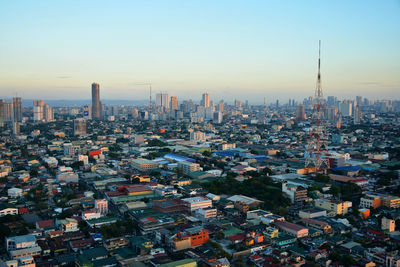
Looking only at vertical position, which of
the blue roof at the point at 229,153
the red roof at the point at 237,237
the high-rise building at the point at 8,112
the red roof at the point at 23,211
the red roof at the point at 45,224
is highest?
the high-rise building at the point at 8,112

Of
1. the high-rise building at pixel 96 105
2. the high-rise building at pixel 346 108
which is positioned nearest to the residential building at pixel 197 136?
the high-rise building at pixel 96 105

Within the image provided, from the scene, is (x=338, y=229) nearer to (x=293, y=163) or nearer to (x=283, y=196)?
(x=283, y=196)

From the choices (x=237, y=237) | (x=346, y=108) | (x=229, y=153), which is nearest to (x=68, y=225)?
(x=237, y=237)

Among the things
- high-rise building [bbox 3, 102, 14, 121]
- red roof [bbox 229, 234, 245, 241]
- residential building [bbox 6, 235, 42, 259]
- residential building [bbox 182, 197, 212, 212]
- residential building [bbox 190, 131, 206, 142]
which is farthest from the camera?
high-rise building [bbox 3, 102, 14, 121]

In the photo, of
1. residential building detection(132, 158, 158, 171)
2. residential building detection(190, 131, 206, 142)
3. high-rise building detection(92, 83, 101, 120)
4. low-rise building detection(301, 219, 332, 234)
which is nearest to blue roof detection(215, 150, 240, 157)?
residential building detection(132, 158, 158, 171)

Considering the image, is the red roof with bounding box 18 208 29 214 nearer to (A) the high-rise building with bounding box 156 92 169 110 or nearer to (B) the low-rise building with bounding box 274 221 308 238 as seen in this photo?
(B) the low-rise building with bounding box 274 221 308 238

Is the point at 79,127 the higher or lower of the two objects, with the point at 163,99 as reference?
lower

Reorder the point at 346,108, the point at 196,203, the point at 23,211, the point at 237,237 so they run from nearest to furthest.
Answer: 1. the point at 237,237
2. the point at 23,211
3. the point at 196,203
4. the point at 346,108

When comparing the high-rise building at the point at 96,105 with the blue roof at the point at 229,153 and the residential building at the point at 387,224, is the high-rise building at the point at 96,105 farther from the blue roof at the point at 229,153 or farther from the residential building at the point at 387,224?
the residential building at the point at 387,224

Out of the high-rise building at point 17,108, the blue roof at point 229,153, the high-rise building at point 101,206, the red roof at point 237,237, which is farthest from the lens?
the high-rise building at point 17,108

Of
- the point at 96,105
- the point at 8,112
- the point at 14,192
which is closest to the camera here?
the point at 14,192

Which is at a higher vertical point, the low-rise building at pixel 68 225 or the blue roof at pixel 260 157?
the blue roof at pixel 260 157

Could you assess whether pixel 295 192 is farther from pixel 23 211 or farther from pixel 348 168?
pixel 23 211
